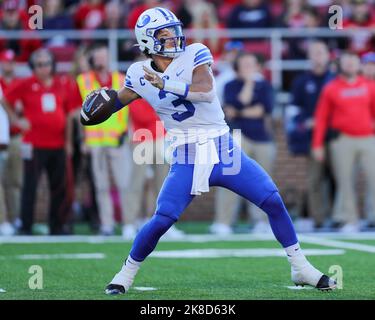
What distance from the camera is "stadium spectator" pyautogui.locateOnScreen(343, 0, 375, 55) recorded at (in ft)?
47.0

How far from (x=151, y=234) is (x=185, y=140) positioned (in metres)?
0.72

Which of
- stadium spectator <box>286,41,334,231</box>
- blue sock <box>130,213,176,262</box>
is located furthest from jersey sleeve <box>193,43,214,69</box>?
stadium spectator <box>286,41,334,231</box>

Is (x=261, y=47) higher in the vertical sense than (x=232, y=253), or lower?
higher

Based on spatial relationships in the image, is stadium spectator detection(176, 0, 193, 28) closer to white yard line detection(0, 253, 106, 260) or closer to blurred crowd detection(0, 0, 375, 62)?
blurred crowd detection(0, 0, 375, 62)

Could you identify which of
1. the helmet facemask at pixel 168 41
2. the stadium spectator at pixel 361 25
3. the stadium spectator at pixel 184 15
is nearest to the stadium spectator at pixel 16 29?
the stadium spectator at pixel 184 15

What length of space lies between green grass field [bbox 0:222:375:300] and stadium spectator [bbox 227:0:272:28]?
186 inches

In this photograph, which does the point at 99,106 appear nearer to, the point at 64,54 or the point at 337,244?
the point at 337,244

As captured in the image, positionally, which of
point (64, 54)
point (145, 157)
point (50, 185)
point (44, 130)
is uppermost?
point (64, 54)

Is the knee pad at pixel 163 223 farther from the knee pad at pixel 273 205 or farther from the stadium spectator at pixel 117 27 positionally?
the stadium spectator at pixel 117 27

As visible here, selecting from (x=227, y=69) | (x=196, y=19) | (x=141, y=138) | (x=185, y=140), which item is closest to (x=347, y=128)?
(x=227, y=69)

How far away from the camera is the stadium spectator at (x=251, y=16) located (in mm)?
14875

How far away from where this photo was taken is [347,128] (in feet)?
41.9
